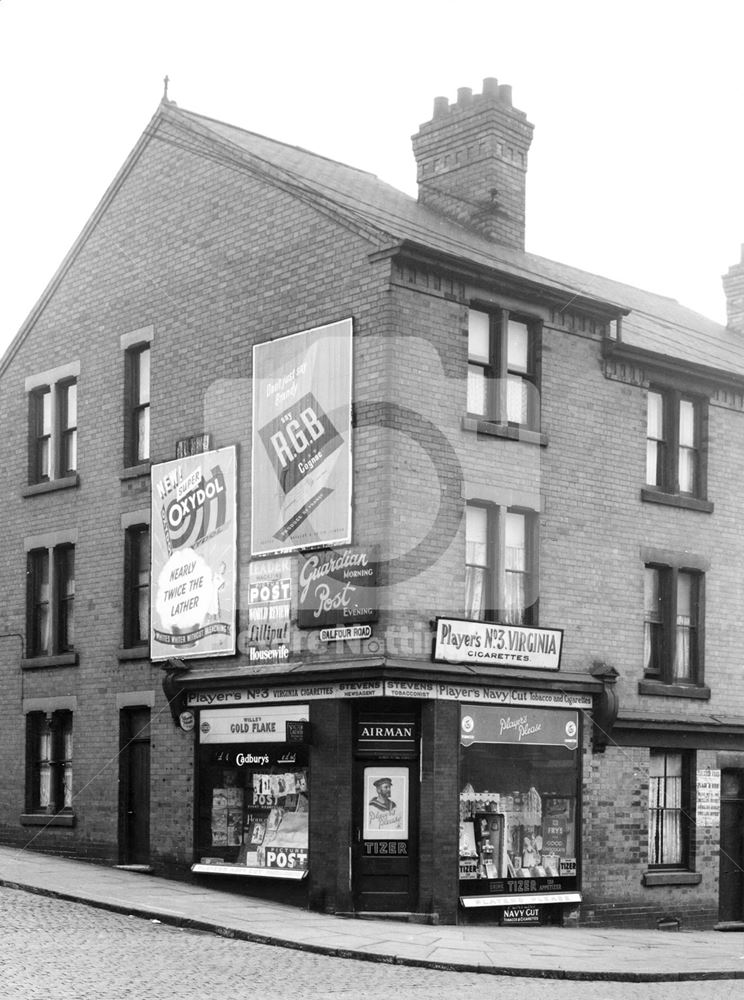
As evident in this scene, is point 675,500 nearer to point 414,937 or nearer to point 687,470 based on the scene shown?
point 687,470

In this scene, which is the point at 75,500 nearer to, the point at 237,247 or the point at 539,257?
the point at 237,247

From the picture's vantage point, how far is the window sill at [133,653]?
2388cm

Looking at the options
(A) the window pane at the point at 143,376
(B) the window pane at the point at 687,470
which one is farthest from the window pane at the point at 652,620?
(A) the window pane at the point at 143,376

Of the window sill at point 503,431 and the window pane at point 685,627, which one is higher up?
the window sill at point 503,431

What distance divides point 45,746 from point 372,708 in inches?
328

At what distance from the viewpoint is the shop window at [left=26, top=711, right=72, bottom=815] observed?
83.1 ft

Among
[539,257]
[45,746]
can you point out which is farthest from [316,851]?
[539,257]

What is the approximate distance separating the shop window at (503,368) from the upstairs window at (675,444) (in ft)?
9.57

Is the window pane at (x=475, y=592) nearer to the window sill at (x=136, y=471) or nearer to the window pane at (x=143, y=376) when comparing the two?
the window sill at (x=136, y=471)

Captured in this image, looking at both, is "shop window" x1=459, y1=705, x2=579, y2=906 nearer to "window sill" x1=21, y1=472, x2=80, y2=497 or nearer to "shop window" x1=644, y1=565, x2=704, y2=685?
"shop window" x1=644, y1=565, x2=704, y2=685

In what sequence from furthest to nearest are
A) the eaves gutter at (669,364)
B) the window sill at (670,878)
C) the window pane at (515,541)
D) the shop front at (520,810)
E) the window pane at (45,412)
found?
the window pane at (45,412), the eaves gutter at (669,364), the window sill at (670,878), the window pane at (515,541), the shop front at (520,810)

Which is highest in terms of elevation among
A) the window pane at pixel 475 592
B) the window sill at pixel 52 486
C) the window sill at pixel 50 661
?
the window sill at pixel 52 486

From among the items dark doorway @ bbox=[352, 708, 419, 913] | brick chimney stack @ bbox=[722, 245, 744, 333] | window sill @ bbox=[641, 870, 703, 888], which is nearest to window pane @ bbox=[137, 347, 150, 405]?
dark doorway @ bbox=[352, 708, 419, 913]

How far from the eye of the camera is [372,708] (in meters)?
20.1
